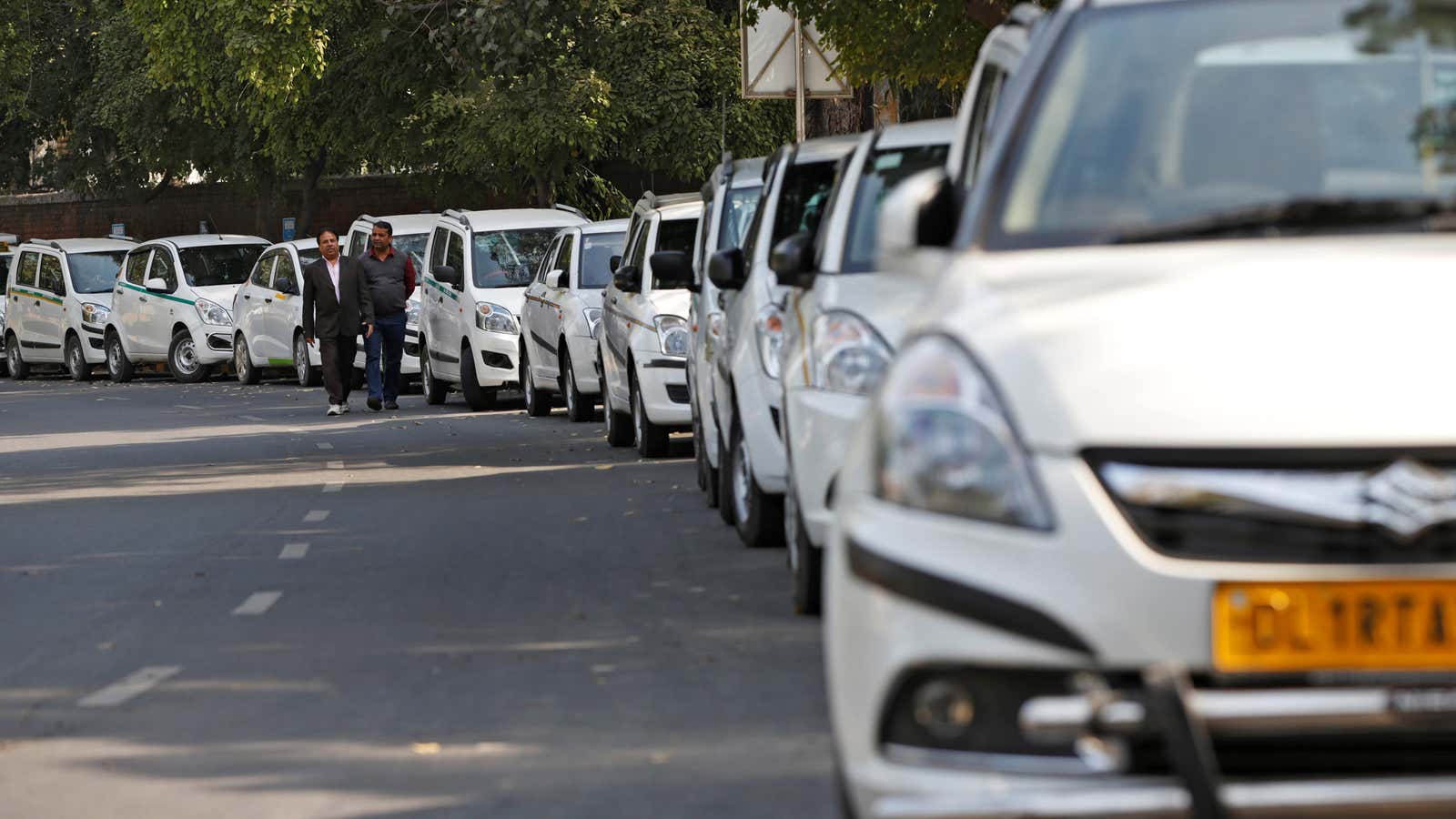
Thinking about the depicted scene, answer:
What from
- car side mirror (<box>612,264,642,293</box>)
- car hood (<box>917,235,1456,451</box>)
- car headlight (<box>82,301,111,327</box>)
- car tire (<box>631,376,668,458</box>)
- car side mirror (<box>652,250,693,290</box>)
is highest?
car hood (<box>917,235,1456,451</box>)

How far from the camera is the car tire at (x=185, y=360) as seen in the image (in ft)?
108

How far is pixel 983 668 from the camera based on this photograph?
366 centimetres

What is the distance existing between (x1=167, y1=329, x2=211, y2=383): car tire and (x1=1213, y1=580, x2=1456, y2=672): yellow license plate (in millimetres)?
30461

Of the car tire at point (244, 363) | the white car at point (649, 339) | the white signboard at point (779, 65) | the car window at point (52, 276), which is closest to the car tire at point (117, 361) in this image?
the car window at point (52, 276)

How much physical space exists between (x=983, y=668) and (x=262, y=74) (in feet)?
97.3

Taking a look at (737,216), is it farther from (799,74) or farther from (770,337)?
(799,74)

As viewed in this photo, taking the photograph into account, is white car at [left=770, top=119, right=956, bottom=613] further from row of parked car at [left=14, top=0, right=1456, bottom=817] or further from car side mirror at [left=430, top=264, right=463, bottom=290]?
car side mirror at [left=430, top=264, right=463, bottom=290]

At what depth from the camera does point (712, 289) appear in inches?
498

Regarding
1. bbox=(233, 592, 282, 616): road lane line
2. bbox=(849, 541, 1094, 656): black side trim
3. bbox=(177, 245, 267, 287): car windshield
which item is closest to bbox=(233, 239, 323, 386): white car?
bbox=(177, 245, 267, 287): car windshield

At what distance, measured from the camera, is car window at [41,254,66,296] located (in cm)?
3600

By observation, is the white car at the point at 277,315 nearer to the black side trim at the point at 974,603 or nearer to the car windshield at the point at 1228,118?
the car windshield at the point at 1228,118

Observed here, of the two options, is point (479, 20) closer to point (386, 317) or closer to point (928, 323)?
point (386, 317)

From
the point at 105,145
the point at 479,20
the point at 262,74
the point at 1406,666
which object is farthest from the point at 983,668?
the point at 105,145

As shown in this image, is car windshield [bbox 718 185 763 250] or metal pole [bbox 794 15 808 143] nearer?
car windshield [bbox 718 185 763 250]
